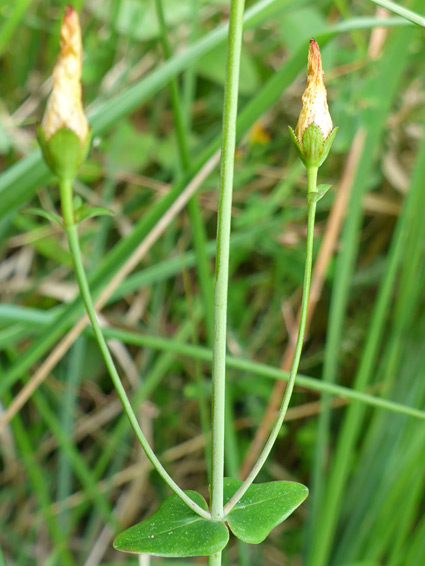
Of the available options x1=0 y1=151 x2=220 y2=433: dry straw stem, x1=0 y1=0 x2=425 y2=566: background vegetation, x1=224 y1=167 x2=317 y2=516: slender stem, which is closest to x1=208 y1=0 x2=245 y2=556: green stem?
x1=224 y1=167 x2=317 y2=516: slender stem

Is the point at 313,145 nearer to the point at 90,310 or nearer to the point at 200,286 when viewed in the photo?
the point at 90,310

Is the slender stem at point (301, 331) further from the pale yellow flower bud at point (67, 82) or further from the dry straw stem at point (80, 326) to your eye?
the dry straw stem at point (80, 326)

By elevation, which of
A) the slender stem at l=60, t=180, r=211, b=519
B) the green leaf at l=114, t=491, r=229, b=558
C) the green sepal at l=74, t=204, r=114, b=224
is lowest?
the green leaf at l=114, t=491, r=229, b=558

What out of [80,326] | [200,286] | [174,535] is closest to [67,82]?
[174,535]

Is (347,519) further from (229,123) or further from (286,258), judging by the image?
(229,123)

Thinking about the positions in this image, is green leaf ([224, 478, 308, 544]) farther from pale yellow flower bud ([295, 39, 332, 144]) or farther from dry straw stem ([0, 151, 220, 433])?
dry straw stem ([0, 151, 220, 433])

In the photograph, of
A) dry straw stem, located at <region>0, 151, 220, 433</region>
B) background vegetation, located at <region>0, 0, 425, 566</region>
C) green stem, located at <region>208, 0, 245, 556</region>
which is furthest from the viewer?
background vegetation, located at <region>0, 0, 425, 566</region>
